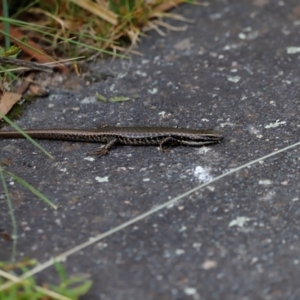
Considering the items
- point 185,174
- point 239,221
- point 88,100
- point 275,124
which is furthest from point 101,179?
point 275,124

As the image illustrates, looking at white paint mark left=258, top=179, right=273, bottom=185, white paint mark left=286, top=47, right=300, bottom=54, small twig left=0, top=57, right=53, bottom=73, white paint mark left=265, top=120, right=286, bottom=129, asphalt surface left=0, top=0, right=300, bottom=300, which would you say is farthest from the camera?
white paint mark left=286, top=47, right=300, bottom=54

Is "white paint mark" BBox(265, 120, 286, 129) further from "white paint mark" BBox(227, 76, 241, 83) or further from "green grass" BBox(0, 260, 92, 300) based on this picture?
"green grass" BBox(0, 260, 92, 300)

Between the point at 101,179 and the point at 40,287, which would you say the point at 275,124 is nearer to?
the point at 101,179

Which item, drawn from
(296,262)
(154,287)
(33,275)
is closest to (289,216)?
(296,262)

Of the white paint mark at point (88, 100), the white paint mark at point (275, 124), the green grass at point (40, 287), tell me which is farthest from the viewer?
the white paint mark at point (88, 100)

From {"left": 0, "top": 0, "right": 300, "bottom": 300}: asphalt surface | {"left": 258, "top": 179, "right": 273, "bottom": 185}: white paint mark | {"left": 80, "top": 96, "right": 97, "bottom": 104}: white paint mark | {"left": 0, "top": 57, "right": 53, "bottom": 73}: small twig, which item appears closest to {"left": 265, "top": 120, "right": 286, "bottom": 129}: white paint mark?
{"left": 0, "top": 0, "right": 300, "bottom": 300}: asphalt surface

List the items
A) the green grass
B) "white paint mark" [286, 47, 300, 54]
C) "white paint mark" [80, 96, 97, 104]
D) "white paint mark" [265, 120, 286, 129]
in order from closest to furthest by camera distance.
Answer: the green grass < "white paint mark" [265, 120, 286, 129] < "white paint mark" [80, 96, 97, 104] < "white paint mark" [286, 47, 300, 54]

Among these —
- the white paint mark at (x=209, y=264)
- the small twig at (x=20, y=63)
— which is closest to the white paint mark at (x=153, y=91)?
the small twig at (x=20, y=63)

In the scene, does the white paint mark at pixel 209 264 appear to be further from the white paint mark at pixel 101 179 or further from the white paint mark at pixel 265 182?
the white paint mark at pixel 101 179
